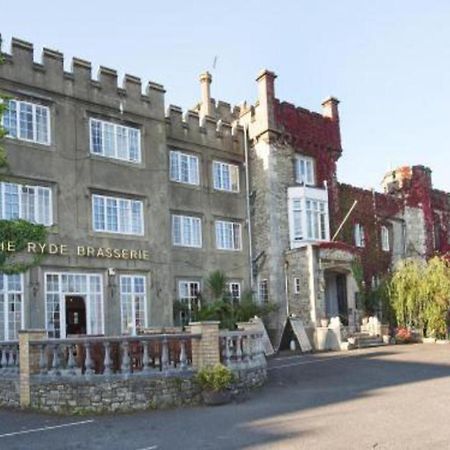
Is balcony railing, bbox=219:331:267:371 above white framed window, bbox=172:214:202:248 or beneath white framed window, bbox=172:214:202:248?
beneath

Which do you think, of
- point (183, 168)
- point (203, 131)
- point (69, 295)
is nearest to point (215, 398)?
point (69, 295)

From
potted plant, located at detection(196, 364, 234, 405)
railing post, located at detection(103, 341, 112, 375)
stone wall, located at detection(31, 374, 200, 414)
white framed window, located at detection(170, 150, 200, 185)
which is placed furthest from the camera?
white framed window, located at detection(170, 150, 200, 185)

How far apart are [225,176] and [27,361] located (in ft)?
57.0

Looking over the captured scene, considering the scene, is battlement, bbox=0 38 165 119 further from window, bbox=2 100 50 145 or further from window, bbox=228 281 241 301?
window, bbox=228 281 241 301

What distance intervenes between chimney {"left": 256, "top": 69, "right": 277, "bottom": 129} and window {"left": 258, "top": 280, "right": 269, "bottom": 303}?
742 cm

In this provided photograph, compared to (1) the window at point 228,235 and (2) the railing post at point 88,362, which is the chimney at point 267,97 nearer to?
(1) the window at point 228,235

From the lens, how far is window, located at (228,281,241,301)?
29461 mm

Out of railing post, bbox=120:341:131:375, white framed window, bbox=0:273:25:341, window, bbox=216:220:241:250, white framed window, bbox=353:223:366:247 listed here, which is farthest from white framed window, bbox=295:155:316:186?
railing post, bbox=120:341:131:375

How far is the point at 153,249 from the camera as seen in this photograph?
25469mm

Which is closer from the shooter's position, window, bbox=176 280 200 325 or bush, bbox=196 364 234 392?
bush, bbox=196 364 234 392

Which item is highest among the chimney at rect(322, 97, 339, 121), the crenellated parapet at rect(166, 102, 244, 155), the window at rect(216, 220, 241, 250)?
the chimney at rect(322, 97, 339, 121)

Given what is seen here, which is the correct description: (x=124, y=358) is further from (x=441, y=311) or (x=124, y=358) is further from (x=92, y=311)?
(x=441, y=311)

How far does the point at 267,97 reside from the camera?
3041 centimetres

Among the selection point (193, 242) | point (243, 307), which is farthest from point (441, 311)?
point (193, 242)
